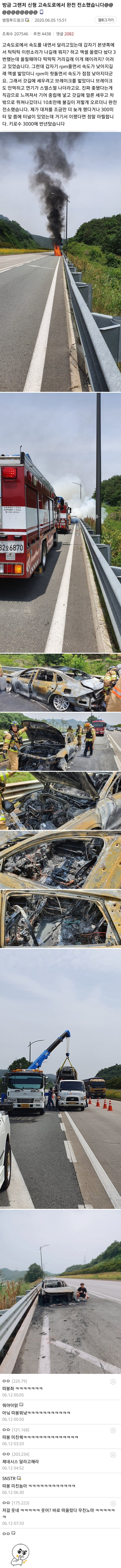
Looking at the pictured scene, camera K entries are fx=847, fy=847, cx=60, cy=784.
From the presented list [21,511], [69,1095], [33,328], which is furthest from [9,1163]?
[33,328]

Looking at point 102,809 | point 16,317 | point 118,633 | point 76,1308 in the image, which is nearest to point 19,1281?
point 76,1308

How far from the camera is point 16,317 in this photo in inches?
314

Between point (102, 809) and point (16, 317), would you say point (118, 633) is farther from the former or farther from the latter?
point (16, 317)

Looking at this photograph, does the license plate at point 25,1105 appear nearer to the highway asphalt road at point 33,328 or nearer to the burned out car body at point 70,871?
the burned out car body at point 70,871

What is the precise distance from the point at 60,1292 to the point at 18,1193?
2.84ft

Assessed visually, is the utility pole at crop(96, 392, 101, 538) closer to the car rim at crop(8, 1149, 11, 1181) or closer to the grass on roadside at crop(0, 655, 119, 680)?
the grass on roadside at crop(0, 655, 119, 680)

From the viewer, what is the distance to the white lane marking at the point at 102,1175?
7.50 m

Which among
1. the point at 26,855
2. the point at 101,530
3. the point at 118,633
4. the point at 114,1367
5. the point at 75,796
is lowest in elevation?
the point at 114,1367

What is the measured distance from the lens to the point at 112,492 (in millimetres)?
7949

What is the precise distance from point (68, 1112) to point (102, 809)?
2927 mm

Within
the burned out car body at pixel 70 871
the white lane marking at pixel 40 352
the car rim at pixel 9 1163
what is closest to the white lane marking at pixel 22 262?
the white lane marking at pixel 40 352

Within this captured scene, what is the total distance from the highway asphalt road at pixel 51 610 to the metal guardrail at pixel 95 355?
51.1 inches
